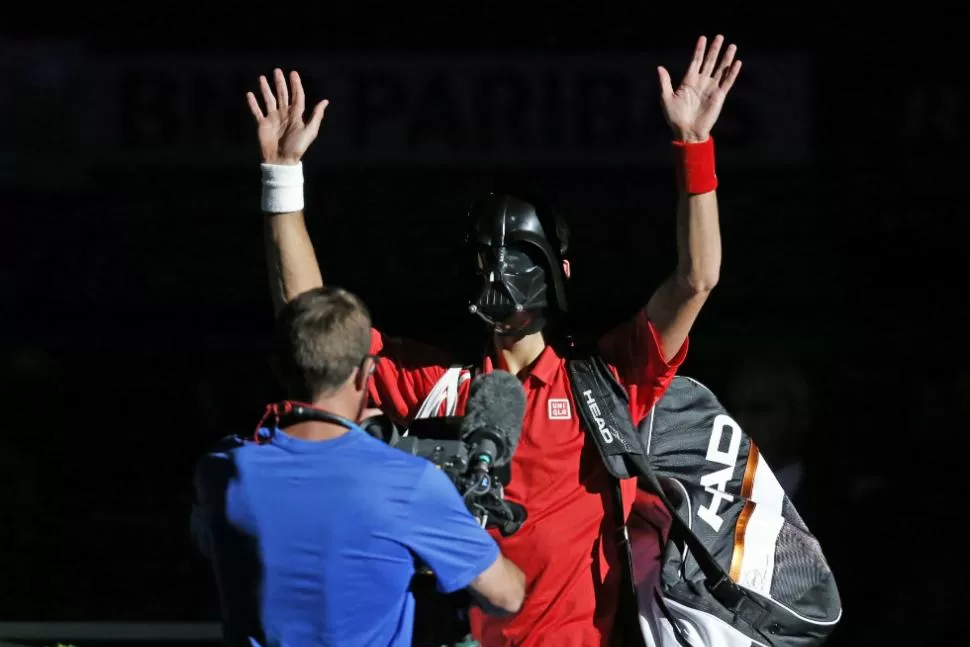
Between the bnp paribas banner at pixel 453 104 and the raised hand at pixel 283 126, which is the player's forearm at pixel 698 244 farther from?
the bnp paribas banner at pixel 453 104

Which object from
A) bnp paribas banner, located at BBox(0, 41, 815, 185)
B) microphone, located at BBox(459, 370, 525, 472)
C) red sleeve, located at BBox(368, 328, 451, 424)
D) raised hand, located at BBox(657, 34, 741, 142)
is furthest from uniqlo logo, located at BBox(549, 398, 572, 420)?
bnp paribas banner, located at BBox(0, 41, 815, 185)

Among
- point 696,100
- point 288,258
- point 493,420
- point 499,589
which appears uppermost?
point 696,100

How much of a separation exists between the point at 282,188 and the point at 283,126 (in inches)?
6.2

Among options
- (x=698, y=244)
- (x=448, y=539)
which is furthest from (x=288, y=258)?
(x=448, y=539)

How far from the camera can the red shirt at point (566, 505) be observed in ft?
9.16

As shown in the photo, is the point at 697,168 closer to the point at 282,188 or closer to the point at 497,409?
the point at 497,409

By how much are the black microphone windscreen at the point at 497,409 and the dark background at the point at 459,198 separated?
4.13m

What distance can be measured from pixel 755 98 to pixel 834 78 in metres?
0.43

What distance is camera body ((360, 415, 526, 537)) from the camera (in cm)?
231

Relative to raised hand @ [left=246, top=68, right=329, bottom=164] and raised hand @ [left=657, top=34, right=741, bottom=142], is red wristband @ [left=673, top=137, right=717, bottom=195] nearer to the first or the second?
raised hand @ [left=657, top=34, right=741, bottom=142]

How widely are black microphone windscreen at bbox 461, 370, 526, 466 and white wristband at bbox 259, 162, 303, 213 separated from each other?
0.81 meters

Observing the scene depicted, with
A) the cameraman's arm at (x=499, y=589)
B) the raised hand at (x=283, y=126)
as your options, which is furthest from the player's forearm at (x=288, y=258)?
the cameraman's arm at (x=499, y=589)

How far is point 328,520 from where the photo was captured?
2.14 meters

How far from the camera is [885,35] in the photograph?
669cm
